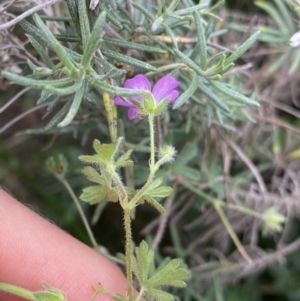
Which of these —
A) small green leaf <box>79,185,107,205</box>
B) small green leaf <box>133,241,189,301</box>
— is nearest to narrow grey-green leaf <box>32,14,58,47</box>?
small green leaf <box>79,185,107,205</box>

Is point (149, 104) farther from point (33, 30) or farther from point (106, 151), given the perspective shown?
point (33, 30)

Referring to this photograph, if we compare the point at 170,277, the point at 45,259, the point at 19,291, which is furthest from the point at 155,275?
the point at 45,259

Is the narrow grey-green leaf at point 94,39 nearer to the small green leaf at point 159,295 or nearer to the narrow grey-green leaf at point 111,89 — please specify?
the narrow grey-green leaf at point 111,89

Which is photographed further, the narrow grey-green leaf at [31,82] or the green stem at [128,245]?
the green stem at [128,245]

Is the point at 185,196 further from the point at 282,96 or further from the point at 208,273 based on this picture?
the point at 282,96

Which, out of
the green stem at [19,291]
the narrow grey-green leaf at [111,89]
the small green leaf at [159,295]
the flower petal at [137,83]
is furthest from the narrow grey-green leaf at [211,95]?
the green stem at [19,291]

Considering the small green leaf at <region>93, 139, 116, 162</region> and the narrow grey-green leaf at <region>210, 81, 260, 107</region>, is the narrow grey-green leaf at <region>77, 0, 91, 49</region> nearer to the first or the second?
the small green leaf at <region>93, 139, 116, 162</region>
